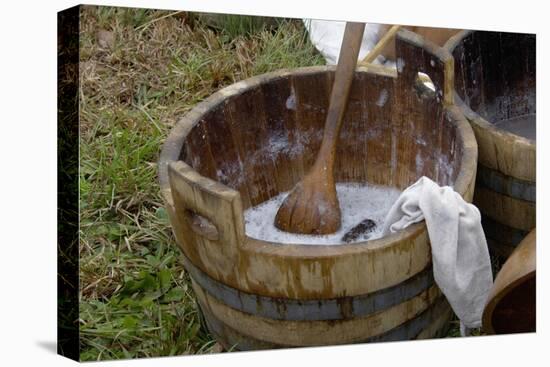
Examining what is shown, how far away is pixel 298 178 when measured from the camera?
2.10 metres

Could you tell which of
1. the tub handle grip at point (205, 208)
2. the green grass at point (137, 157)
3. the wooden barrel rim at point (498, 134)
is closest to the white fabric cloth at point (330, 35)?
the green grass at point (137, 157)

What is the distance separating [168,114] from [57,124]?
310 millimetres

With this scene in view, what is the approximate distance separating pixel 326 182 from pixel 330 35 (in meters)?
0.34

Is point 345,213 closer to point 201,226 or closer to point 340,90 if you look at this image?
point 340,90

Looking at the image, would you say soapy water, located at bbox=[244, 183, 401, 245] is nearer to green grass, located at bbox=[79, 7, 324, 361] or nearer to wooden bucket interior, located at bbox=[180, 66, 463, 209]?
wooden bucket interior, located at bbox=[180, 66, 463, 209]

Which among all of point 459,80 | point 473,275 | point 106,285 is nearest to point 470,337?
point 473,275

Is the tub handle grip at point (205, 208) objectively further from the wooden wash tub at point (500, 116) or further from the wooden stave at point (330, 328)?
the wooden wash tub at point (500, 116)

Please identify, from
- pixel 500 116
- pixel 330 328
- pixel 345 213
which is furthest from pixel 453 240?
pixel 500 116

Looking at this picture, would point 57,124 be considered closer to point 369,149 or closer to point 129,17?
point 129,17

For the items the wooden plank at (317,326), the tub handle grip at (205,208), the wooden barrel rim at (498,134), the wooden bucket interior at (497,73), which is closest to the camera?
the tub handle grip at (205,208)

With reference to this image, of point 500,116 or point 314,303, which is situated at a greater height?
point 500,116

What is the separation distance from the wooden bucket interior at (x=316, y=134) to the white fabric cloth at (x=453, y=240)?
18 centimetres

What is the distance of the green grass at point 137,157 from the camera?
66.7 inches

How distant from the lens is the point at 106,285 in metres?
1.74
